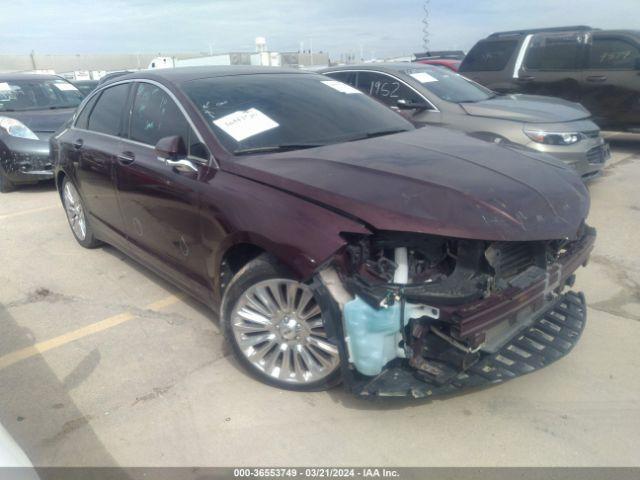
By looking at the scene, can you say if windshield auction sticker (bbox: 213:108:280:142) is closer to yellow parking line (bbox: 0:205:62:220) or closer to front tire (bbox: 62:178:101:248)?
front tire (bbox: 62:178:101:248)

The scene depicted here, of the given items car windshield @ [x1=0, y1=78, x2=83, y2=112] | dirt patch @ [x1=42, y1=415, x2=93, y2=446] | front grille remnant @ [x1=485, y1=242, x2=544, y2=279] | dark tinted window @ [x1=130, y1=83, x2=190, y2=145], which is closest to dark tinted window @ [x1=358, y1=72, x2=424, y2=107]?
dark tinted window @ [x1=130, y1=83, x2=190, y2=145]

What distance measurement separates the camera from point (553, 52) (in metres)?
8.80

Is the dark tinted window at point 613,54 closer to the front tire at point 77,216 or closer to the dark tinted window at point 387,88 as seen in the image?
the dark tinted window at point 387,88

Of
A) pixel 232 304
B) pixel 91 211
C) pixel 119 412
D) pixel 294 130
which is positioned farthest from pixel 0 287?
pixel 294 130

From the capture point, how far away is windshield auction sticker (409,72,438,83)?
21.4 feet

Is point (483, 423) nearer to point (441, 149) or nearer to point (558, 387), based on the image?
point (558, 387)

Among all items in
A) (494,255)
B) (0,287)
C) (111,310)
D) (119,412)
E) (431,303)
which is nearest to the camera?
(431,303)

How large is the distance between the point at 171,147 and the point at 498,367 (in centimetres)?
212

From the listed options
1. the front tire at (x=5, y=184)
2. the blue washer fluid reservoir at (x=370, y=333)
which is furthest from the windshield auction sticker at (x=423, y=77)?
the front tire at (x=5, y=184)

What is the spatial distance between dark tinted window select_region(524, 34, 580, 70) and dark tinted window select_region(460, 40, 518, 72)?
355 mm

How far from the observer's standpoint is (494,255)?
245 centimetres

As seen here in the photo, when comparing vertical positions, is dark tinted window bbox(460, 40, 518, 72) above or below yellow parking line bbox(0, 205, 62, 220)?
above

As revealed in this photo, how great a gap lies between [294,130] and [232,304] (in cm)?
116

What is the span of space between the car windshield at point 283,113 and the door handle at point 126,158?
0.64m
